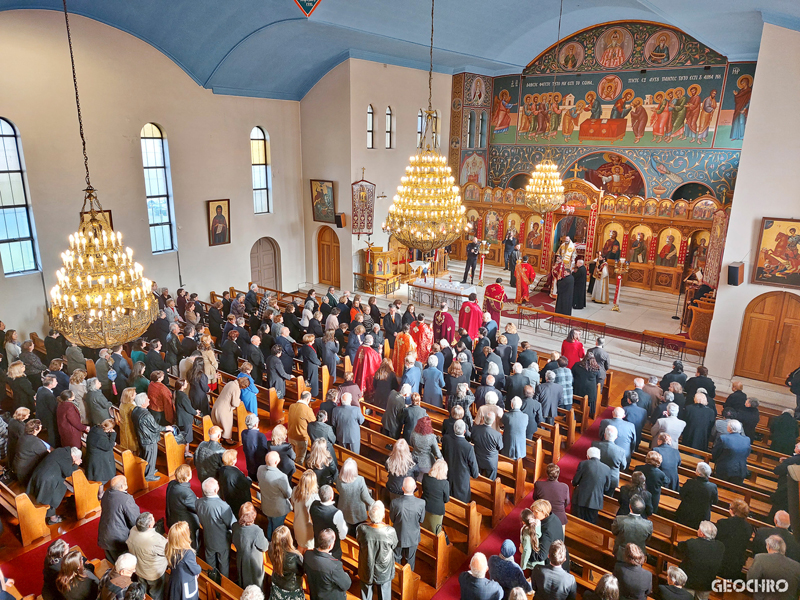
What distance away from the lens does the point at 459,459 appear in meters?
6.73

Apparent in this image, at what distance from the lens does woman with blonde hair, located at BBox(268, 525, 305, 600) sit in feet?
15.6

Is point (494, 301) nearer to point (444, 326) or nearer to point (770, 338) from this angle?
point (444, 326)

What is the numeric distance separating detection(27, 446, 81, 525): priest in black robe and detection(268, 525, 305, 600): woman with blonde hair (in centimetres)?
379

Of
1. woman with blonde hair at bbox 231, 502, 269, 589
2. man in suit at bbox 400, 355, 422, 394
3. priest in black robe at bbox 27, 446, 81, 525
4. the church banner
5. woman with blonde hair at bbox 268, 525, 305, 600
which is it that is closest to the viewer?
woman with blonde hair at bbox 268, 525, 305, 600

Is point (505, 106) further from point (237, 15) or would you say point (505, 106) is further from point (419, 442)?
point (419, 442)

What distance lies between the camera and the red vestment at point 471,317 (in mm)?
12977

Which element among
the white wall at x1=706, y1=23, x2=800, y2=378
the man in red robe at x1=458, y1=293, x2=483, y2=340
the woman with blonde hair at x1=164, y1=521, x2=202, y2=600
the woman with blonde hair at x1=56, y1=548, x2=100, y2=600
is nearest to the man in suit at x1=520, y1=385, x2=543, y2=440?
the man in red robe at x1=458, y1=293, x2=483, y2=340

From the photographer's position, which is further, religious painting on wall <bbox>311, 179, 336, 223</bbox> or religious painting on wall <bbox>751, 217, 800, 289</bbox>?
religious painting on wall <bbox>311, 179, 336, 223</bbox>

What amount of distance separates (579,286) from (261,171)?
11.1m

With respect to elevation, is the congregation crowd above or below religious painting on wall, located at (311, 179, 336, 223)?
below

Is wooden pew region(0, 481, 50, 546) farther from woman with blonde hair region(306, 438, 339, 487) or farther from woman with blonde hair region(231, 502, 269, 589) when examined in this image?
woman with blonde hair region(306, 438, 339, 487)

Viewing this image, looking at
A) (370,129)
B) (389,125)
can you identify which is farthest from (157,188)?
(389,125)

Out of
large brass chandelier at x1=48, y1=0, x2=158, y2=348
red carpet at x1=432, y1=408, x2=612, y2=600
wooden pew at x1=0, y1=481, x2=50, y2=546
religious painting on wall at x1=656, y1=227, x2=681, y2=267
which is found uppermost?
large brass chandelier at x1=48, y1=0, x2=158, y2=348

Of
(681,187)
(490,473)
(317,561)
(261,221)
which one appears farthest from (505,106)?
(317,561)
